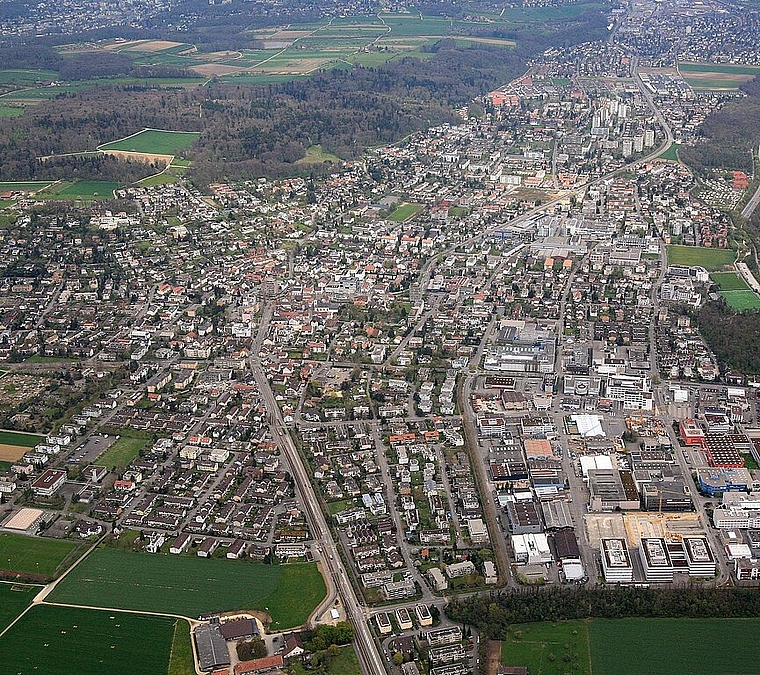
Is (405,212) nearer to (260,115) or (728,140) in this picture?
(260,115)

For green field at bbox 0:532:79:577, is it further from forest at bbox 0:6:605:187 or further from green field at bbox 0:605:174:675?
forest at bbox 0:6:605:187

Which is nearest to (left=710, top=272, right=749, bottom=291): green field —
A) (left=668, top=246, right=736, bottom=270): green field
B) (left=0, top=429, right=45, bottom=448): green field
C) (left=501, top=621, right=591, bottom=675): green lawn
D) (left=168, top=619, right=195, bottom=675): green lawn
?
(left=668, top=246, right=736, bottom=270): green field

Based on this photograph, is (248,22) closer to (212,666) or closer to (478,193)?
(478,193)

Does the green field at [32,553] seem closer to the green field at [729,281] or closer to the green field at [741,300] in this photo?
the green field at [741,300]

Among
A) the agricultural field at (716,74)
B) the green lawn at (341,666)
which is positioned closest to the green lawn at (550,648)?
the green lawn at (341,666)

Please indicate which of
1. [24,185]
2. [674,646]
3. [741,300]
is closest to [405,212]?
[741,300]

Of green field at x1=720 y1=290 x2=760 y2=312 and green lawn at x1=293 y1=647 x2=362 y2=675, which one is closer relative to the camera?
green lawn at x1=293 y1=647 x2=362 y2=675
